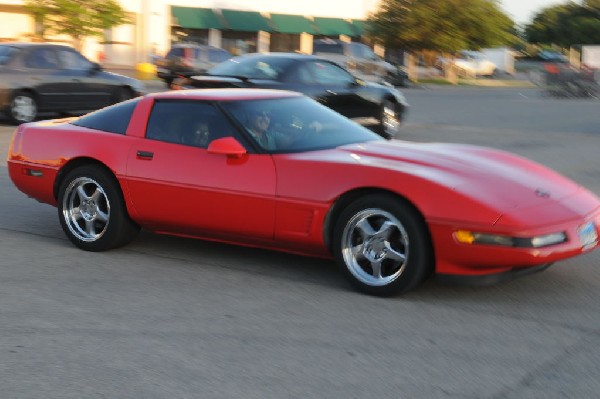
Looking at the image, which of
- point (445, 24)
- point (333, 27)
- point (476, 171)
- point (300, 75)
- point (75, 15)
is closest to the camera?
point (476, 171)

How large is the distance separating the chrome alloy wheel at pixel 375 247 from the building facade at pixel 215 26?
1457 inches

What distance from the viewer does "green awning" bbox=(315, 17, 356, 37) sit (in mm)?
59769

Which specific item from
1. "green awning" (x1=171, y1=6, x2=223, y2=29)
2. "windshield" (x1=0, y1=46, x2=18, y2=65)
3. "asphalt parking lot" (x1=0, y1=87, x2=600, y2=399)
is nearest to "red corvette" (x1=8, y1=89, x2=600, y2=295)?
"asphalt parking lot" (x1=0, y1=87, x2=600, y2=399)

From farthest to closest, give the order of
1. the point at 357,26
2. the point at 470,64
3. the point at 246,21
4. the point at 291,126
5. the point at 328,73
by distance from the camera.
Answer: the point at 357,26, the point at 246,21, the point at 470,64, the point at 328,73, the point at 291,126

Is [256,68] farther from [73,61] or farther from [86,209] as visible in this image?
[86,209]

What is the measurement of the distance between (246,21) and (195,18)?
3.24 meters

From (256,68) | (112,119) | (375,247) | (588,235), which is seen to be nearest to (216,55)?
(256,68)

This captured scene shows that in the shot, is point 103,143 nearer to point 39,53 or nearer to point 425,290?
point 425,290

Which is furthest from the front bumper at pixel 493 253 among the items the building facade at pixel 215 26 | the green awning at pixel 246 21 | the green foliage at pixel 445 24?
the green awning at pixel 246 21

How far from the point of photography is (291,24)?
190 ft

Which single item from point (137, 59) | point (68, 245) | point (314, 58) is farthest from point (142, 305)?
point (137, 59)

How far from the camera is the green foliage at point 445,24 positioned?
4678 centimetres

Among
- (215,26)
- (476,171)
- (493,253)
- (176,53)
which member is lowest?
(493,253)

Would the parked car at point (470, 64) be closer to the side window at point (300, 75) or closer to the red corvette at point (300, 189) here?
the side window at point (300, 75)
